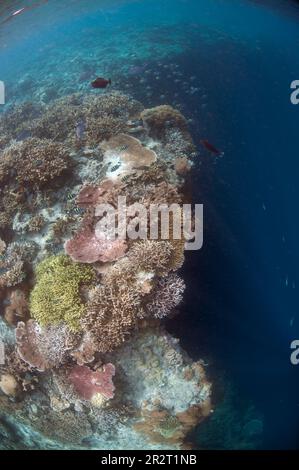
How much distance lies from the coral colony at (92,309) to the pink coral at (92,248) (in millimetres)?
16

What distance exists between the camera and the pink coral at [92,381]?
4.59 metres

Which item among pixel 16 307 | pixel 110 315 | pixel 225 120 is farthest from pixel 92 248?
pixel 225 120

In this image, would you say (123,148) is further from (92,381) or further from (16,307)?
(92,381)

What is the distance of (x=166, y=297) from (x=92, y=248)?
1.31 m

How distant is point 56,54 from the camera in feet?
43.8

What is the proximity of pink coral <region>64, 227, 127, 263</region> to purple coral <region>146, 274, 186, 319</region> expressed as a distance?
755 millimetres

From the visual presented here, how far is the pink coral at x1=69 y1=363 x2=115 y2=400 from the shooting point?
4590 mm

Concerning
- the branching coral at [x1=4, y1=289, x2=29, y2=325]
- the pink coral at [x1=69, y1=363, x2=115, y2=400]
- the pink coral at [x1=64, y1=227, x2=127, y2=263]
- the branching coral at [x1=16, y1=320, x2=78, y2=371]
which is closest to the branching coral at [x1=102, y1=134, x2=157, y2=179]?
the pink coral at [x1=64, y1=227, x2=127, y2=263]

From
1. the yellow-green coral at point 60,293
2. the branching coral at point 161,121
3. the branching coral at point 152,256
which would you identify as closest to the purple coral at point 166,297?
the branching coral at point 152,256

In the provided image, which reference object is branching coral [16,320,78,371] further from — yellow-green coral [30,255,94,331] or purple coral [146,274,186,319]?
purple coral [146,274,186,319]

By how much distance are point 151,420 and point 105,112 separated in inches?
239

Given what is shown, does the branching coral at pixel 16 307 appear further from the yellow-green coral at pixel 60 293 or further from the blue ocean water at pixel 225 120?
the blue ocean water at pixel 225 120

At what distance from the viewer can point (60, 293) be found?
4672mm
